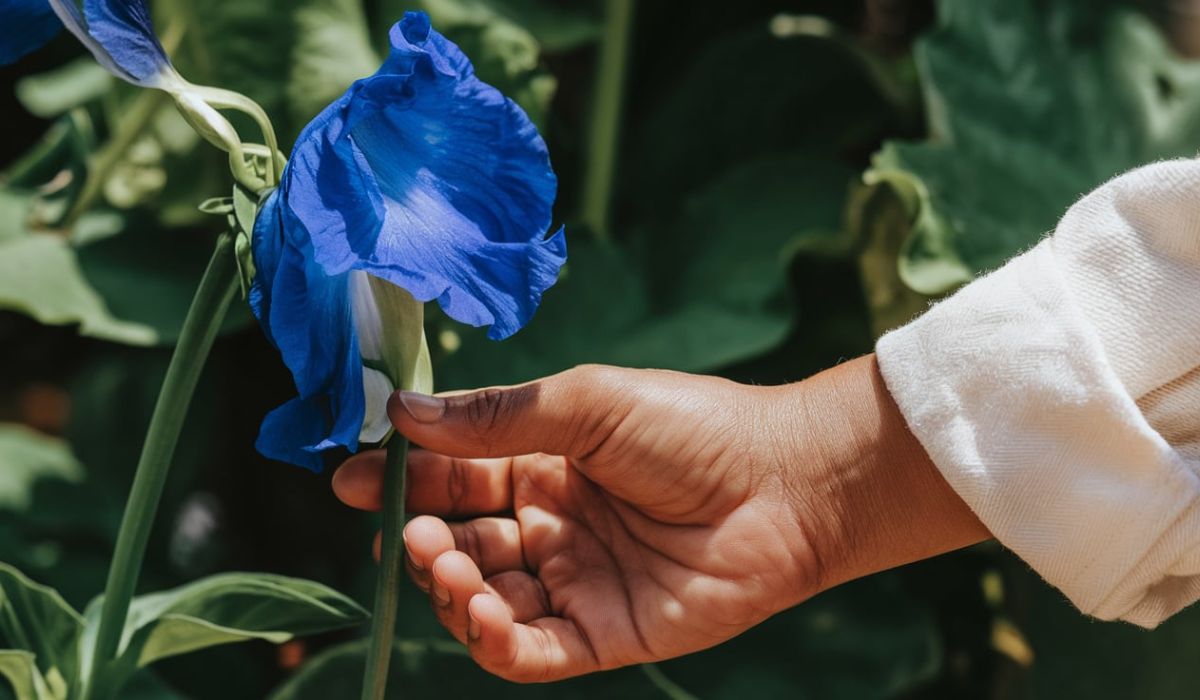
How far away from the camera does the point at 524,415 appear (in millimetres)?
613

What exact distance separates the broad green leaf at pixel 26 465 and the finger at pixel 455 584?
2.02 feet

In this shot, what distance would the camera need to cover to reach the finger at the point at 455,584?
1.99ft

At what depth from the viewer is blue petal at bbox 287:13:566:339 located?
1.53 feet

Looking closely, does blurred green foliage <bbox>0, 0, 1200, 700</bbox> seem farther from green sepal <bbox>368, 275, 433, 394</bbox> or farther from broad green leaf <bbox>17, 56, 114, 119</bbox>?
green sepal <bbox>368, 275, 433, 394</bbox>

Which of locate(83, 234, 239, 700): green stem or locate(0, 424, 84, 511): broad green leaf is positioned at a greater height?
locate(83, 234, 239, 700): green stem

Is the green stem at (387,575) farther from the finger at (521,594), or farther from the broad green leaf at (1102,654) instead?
the broad green leaf at (1102,654)

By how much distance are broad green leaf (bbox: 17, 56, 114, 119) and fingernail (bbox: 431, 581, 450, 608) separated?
30.3 inches

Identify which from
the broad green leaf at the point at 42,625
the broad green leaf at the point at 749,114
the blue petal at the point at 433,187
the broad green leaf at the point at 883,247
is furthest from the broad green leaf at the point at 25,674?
the broad green leaf at the point at 749,114

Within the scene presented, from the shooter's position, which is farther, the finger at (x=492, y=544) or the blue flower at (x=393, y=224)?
the finger at (x=492, y=544)

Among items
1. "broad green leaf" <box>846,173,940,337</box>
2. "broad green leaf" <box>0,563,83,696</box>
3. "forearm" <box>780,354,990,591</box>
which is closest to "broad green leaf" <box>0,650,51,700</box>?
"broad green leaf" <box>0,563,83,696</box>

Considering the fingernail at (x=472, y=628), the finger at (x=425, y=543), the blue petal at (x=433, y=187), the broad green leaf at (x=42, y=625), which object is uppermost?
the blue petal at (x=433, y=187)

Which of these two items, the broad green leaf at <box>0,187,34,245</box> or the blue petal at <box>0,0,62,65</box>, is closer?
the blue petal at <box>0,0,62,65</box>

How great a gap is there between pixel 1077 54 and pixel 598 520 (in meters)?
0.74

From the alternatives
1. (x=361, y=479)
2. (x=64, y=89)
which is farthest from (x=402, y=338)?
(x=64, y=89)
